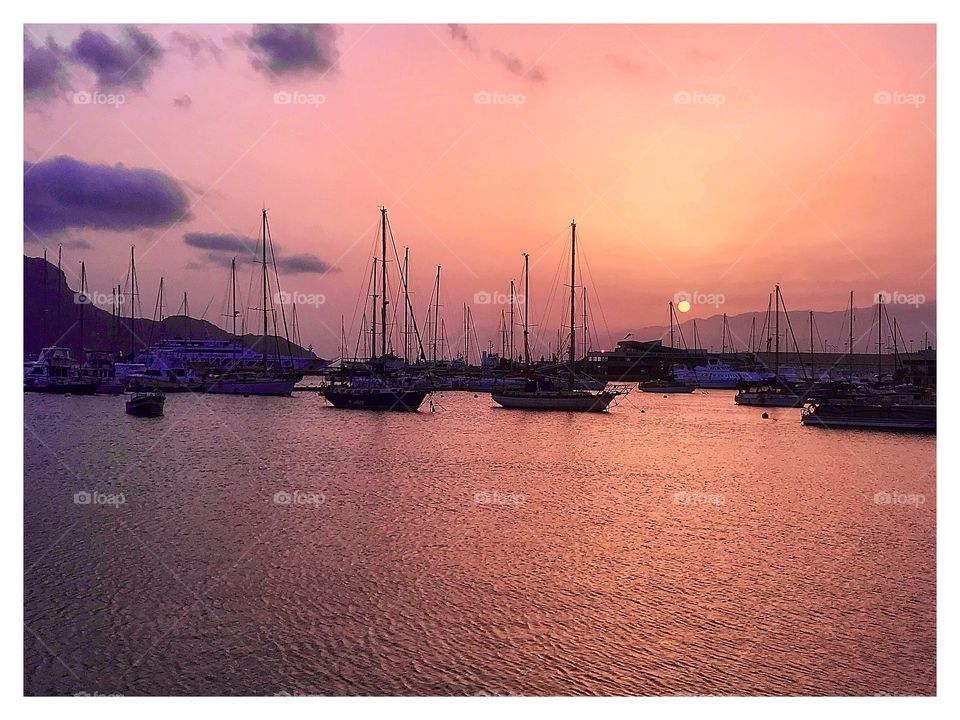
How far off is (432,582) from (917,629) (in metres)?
7.90

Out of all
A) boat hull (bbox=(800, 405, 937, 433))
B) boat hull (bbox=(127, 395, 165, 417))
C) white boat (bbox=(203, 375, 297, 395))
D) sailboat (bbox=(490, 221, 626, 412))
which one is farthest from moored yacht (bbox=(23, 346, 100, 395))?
boat hull (bbox=(800, 405, 937, 433))

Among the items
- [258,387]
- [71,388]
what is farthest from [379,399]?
[71,388]

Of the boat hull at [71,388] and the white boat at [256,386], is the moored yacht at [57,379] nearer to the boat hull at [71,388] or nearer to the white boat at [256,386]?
the boat hull at [71,388]

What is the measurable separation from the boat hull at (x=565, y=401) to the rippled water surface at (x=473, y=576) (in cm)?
2824

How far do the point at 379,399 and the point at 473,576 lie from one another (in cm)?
4429

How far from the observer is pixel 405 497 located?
21.8 meters

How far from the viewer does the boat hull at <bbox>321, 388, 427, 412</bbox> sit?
57.1 metres

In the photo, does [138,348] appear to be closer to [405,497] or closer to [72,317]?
[72,317]

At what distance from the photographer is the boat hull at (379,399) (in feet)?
187

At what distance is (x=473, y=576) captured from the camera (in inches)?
550

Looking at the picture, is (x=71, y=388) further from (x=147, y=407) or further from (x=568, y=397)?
(x=568, y=397)

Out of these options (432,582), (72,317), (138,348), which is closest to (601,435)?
(432,582)

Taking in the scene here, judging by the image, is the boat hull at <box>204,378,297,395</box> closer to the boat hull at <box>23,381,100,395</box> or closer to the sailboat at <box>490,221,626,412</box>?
the boat hull at <box>23,381,100,395</box>

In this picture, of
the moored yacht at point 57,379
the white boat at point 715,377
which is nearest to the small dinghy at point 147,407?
the moored yacht at point 57,379
